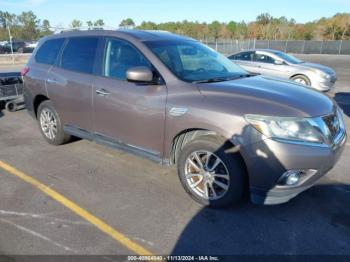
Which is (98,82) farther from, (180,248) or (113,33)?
(180,248)

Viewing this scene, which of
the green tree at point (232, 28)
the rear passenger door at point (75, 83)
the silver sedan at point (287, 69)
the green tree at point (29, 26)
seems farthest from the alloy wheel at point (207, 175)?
the green tree at point (232, 28)

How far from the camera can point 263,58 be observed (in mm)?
12391

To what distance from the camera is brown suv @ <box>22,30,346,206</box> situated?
3.13m

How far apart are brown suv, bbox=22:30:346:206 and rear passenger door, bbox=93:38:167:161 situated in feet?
0.04

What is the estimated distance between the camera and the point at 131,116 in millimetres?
4078

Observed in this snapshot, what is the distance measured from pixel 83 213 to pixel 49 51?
3.15 metres

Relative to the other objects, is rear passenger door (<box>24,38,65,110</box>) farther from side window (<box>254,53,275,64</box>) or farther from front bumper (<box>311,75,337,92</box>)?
front bumper (<box>311,75,337,92</box>)

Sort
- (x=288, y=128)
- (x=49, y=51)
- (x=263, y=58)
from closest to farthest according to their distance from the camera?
(x=288, y=128) < (x=49, y=51) < (x=263, y=58)

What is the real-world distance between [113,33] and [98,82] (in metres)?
0.71

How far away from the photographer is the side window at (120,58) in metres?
4.14

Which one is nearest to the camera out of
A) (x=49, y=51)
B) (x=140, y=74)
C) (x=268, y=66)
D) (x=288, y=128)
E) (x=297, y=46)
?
(x=288, y=128)

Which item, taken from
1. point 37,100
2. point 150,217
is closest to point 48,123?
point 37,100

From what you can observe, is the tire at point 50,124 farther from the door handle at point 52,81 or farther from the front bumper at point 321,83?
the front bumper at point 321,83

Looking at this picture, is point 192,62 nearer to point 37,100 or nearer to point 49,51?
point 49,51
